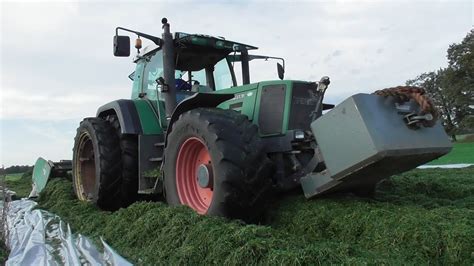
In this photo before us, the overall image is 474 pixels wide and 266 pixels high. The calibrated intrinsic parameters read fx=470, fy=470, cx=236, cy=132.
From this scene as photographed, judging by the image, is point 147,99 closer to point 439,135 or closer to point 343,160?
point 343,160

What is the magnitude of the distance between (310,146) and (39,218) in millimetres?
3440

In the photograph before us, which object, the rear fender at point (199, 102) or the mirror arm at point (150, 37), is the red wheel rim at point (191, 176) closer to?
the rear fender at point (199, 102)

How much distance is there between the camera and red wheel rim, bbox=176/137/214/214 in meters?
4.92

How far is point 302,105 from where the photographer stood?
5066 millimetres

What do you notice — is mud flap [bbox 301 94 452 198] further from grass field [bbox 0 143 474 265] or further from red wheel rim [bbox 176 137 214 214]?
red wheel rim [bbox 176 137 214 214]

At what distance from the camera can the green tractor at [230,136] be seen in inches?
152

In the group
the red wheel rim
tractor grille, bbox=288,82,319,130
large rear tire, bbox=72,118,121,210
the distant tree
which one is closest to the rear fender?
the red wheel rim

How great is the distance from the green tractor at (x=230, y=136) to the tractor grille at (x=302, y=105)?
11 millimetres

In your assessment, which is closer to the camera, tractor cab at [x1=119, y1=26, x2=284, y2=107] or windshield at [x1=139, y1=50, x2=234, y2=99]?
tractor cab at [x1=119, y1=26, x2=284, y2=107]

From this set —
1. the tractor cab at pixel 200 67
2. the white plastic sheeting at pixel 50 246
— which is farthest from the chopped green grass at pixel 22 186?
the tractor cab at pixel 200 67

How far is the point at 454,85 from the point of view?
41.3 metres

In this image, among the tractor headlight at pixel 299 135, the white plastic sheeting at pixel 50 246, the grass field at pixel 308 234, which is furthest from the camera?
the tractor headlight at pixel 299 135

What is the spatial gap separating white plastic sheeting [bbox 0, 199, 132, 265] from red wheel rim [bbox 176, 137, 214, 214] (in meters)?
1.09

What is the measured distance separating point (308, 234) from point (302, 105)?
1.60 m
